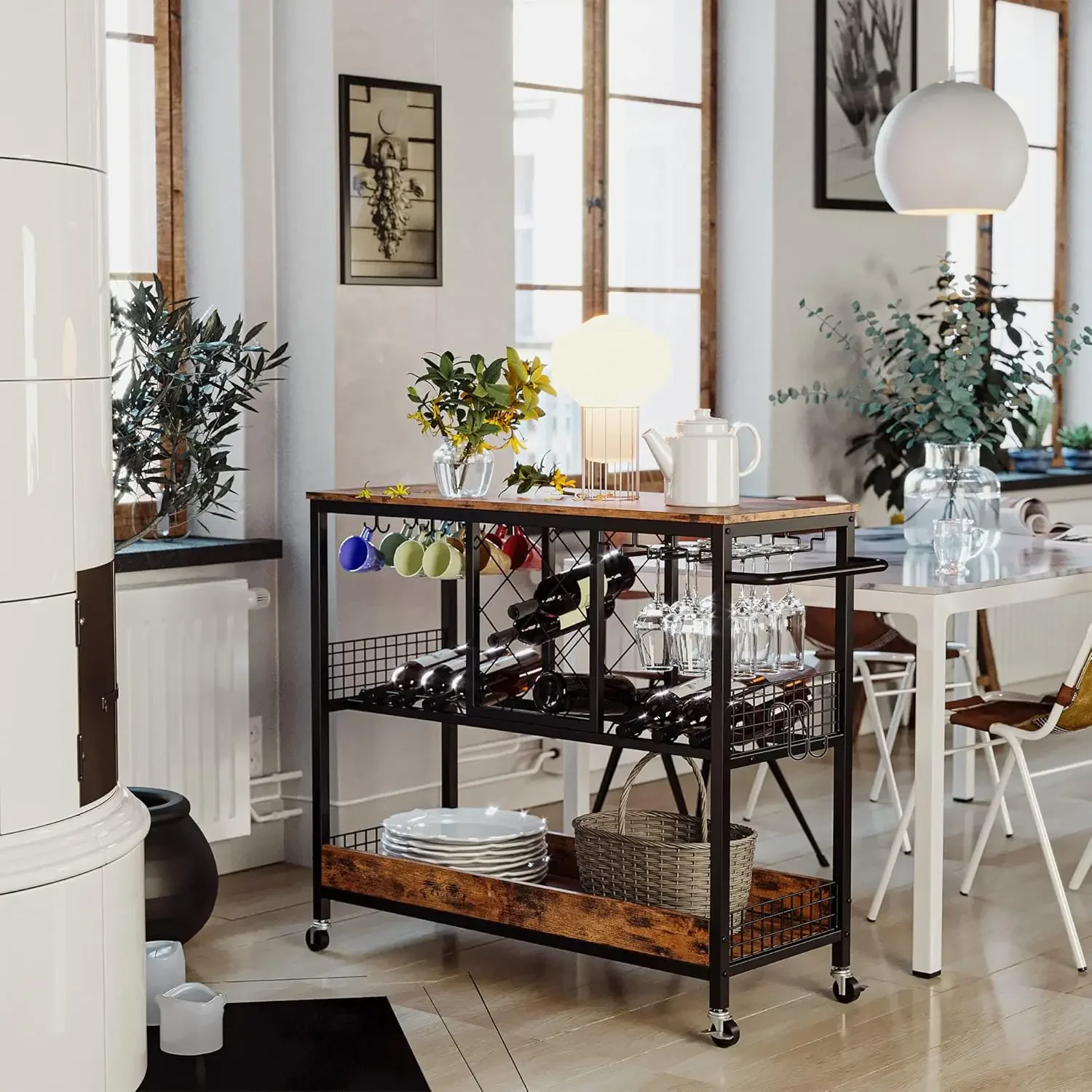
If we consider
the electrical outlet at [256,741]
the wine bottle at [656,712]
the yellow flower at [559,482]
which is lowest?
the electrical outlet at [256,741]

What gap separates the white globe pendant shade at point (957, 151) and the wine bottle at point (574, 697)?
5.10 feet

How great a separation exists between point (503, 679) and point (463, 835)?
46 cm

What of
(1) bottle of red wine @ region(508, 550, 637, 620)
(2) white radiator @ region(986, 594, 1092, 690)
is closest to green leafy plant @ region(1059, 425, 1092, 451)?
(2) white radiator @ region(986, 594, 1092, 690)

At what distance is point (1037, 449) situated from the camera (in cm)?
730

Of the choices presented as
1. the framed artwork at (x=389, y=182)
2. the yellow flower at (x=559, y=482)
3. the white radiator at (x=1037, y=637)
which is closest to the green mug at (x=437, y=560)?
the yellow flower at (x=559, y=482)

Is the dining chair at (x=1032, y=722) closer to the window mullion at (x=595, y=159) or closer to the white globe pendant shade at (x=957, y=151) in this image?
the white globe pendant shade at (x=957, y=151)

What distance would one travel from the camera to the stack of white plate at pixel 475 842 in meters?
3.93

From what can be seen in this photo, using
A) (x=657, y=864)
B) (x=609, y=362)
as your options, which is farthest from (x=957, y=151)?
(x=657, y=864)

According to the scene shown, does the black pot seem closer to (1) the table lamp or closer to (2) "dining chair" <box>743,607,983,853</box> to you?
(1) the table lamp

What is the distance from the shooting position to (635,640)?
3705 millimetres

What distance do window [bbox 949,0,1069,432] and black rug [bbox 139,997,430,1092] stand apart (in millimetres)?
4693

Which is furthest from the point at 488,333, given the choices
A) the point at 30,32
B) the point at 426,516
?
the point at 30,32

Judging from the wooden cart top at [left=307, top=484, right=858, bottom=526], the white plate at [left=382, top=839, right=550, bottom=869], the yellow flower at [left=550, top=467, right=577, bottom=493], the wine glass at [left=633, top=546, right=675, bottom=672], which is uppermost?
the yellow flower at [left=550, top=467, right=577, bottom=493]

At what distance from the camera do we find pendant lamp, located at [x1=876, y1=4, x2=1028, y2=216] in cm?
434
